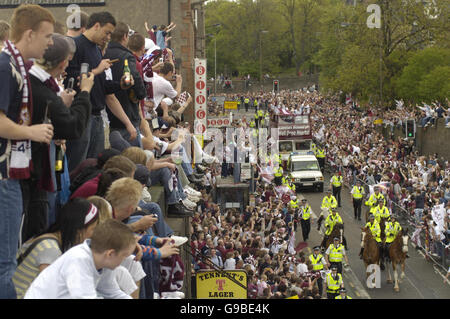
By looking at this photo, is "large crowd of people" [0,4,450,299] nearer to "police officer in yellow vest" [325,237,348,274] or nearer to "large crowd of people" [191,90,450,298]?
"large crowd of people" [191,90,450,298]

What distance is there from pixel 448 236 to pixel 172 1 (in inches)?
598

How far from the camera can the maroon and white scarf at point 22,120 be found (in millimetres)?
4914

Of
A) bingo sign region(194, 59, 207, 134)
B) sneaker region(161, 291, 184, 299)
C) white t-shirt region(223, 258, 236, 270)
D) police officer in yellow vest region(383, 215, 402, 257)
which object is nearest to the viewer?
sneaker region(161, 291, 184, 299)

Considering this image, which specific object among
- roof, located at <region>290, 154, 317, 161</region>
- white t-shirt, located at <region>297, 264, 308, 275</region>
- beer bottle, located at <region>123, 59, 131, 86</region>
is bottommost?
white t-shirt, located at <region>297, 264, 308, 275</region>

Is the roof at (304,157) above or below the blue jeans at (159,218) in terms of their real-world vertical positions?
below

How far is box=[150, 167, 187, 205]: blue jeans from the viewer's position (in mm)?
10555

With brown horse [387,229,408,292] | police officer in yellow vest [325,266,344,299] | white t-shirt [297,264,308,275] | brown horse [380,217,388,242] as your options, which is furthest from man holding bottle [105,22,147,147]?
brown horse [380,217,388,242]

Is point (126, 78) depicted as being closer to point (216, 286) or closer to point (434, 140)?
point (216, 286)

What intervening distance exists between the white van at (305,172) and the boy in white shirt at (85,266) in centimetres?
3220

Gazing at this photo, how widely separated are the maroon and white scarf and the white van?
31.6m

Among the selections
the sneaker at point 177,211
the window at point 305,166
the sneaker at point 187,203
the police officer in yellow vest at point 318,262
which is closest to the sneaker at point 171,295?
the sneaker at point 177,211

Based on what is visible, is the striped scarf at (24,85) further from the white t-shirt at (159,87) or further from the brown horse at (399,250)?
the brown horse at (399,250)

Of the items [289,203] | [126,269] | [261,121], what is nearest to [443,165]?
[289,203]

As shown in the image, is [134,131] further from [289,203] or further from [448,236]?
[289,203]
